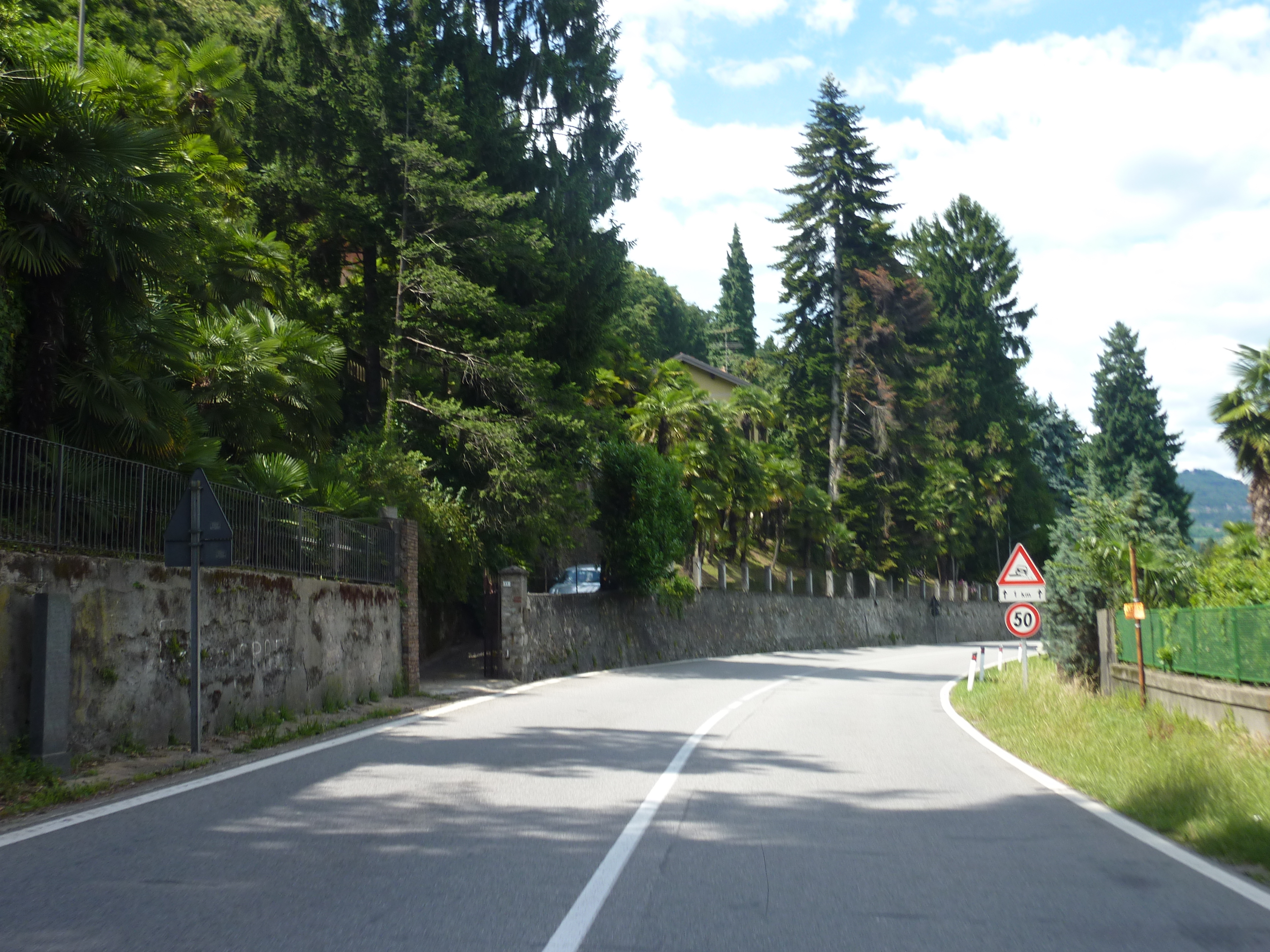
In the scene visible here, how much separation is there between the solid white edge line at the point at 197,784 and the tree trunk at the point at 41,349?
4743mm

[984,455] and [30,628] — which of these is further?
[984,455]

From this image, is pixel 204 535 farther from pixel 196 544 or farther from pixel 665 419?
pixel 665 419

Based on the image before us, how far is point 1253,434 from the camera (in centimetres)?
3019

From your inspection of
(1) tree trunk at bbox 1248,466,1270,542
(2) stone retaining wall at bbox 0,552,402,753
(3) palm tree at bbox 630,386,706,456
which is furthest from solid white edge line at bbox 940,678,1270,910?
(3) palm tree at bbox 630,386,706,456

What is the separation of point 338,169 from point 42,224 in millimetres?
15530

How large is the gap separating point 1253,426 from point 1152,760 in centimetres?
2361

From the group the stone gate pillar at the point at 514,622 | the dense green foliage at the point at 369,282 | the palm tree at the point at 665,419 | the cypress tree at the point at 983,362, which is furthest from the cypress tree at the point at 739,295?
the stone gate pillar at the point at 514,622

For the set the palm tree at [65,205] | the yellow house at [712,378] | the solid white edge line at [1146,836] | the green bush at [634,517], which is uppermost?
the yellow house at [712,378]

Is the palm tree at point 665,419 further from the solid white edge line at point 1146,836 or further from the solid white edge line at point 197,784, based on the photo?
the solid white edge line at point 1146,836

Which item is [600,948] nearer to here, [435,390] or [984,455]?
[435,390]

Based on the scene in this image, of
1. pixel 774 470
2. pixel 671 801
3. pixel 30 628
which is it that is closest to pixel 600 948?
pixel 671 801

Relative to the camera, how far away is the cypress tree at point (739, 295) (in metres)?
90.0

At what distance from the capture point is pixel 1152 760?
1010cm

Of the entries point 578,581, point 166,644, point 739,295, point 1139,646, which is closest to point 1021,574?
point 1139,646
